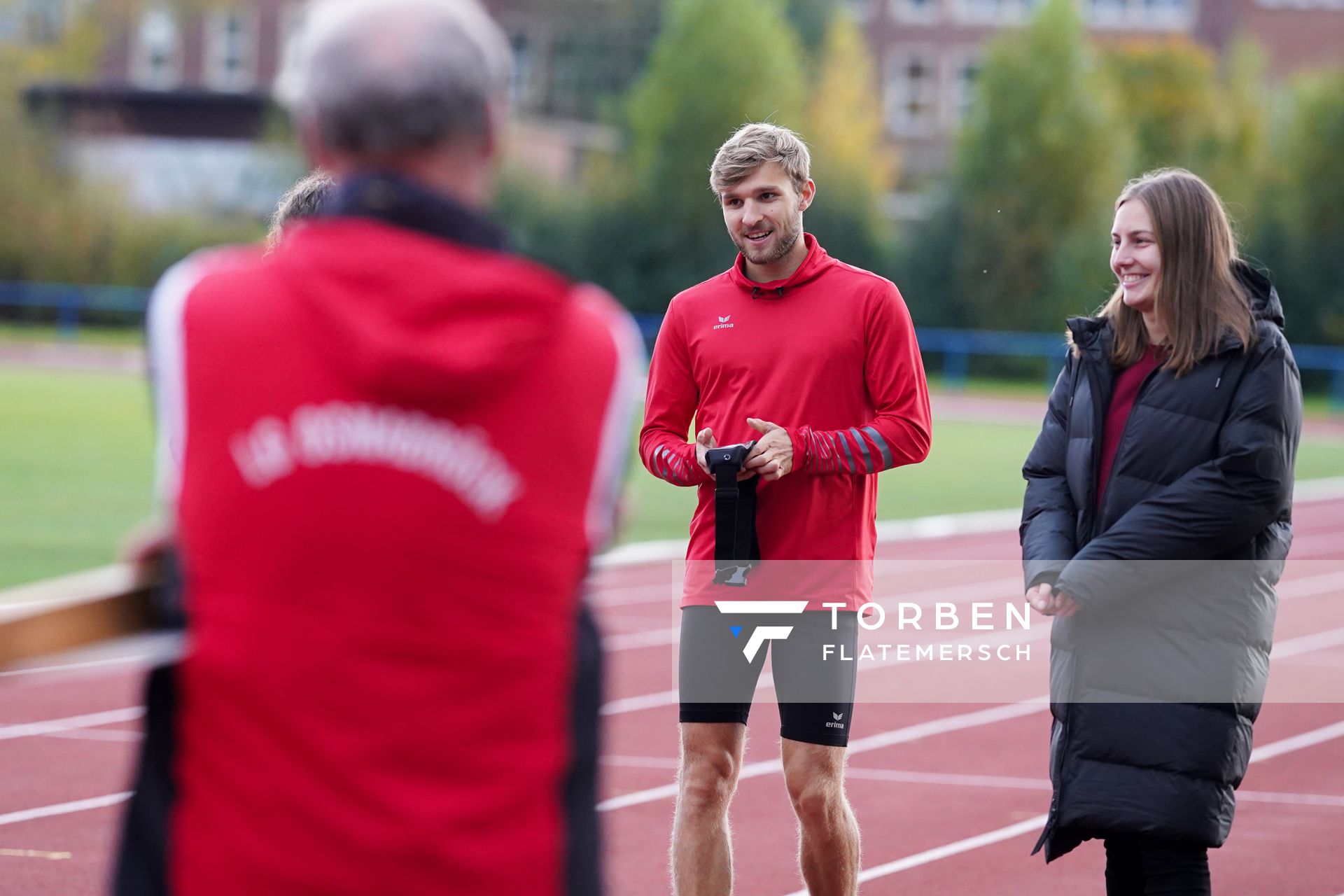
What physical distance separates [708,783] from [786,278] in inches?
53.6

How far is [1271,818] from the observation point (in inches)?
282

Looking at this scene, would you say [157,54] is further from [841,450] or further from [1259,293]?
[1259,293]

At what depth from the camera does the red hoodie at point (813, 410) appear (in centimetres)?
498

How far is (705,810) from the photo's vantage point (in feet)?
16.0

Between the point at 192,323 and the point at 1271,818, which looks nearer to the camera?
the point at 192,323

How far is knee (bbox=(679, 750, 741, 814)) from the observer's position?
488 cm

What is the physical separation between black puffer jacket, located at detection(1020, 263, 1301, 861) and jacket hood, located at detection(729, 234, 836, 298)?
3.20ft

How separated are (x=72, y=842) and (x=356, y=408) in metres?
5.01

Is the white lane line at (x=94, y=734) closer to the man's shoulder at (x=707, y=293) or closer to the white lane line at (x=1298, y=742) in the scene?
the man's shoulder at (x=707, y=293)

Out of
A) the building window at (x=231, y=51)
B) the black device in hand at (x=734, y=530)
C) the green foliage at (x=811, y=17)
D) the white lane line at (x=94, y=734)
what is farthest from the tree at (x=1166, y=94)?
the black device in hand at (x=734, y=530)

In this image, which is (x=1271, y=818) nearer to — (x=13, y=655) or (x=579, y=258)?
(x=13, y=655)

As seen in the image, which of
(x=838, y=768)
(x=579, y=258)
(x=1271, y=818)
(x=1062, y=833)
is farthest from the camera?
(x=579, y=258)

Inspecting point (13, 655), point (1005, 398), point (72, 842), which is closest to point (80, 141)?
point (1005, 398)

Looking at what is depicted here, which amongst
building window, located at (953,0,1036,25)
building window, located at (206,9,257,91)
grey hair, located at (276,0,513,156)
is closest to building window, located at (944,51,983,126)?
building window, located at (953,0,1036,25)
